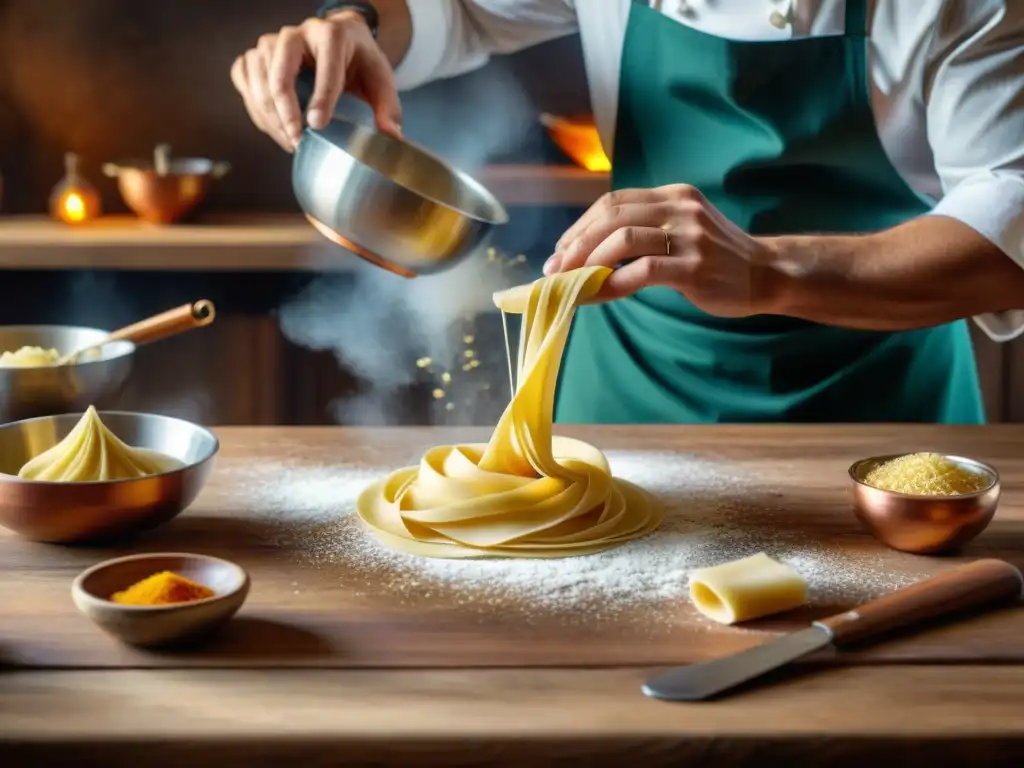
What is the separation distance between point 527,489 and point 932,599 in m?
0.50

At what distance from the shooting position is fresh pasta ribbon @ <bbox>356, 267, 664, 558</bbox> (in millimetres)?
1439

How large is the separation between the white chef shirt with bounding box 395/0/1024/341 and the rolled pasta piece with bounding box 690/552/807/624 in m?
0.81

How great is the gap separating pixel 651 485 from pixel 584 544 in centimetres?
28

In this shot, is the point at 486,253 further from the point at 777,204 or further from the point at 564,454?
the point at 564,454

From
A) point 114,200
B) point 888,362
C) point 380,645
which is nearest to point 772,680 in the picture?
point 380,645

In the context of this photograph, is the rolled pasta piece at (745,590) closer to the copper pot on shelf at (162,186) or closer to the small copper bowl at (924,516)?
the small copper bowl at (924,516)

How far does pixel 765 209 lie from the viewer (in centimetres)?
218

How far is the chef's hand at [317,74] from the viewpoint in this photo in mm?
1882

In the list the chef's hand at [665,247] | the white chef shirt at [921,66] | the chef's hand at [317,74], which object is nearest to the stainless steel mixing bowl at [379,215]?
the chef's hand at [317,74]

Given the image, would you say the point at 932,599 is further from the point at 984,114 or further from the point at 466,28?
the point at 466,28

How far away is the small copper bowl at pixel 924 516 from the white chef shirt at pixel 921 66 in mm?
586

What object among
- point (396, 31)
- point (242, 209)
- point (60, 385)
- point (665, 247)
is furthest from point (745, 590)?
point (242, 209)

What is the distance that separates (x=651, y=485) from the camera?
5.52 ft

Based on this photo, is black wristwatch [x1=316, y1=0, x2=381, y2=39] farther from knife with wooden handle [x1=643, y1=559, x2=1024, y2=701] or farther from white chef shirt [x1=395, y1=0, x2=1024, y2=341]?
knife with wooden handle [x1=643, y1=559, x2=1024, y2=701]
